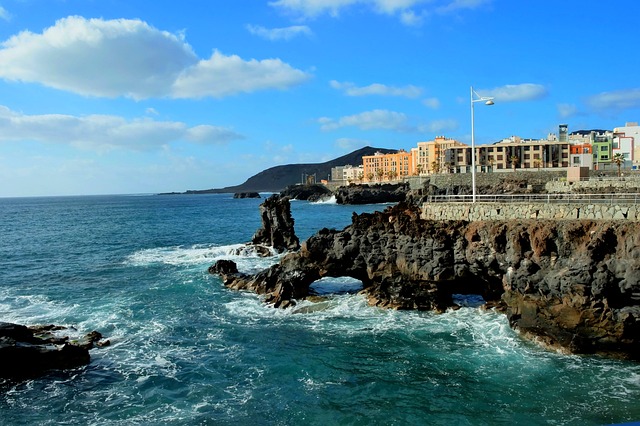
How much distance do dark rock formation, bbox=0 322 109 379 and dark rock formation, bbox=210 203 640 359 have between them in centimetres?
1228

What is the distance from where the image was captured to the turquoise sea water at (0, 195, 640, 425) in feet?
54.2

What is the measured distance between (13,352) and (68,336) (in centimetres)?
410

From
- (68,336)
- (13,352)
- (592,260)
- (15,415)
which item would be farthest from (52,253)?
(592,260)

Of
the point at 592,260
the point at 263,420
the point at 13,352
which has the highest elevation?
the point at 592,260

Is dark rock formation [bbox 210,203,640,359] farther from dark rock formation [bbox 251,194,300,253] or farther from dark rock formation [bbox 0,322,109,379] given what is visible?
dark rock formation [bbox 251,194,300,253]

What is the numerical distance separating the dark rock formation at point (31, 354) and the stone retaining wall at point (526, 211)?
2211 centimetres

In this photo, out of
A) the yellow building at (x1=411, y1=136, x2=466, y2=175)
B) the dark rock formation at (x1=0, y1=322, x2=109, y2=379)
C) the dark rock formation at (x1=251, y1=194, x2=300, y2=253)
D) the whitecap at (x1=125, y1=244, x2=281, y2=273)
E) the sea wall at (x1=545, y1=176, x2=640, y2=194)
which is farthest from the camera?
the yellow building at (x1=411, y1=136, x2=466, y2=175)

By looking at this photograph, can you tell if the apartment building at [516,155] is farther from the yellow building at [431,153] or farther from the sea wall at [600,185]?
the sea wall at [600,185]

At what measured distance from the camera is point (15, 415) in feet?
55.5

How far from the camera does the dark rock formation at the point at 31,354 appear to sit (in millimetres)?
20375

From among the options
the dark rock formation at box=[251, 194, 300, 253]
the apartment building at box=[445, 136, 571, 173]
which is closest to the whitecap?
the dark rock formation at box=[251, 194, 300, 253]

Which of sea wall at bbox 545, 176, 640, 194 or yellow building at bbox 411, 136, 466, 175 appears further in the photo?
yellow building at bbox 411, 136, 466, 175

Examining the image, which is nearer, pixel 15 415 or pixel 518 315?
pixel 15 415

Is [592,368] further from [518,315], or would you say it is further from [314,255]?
[314,255]
